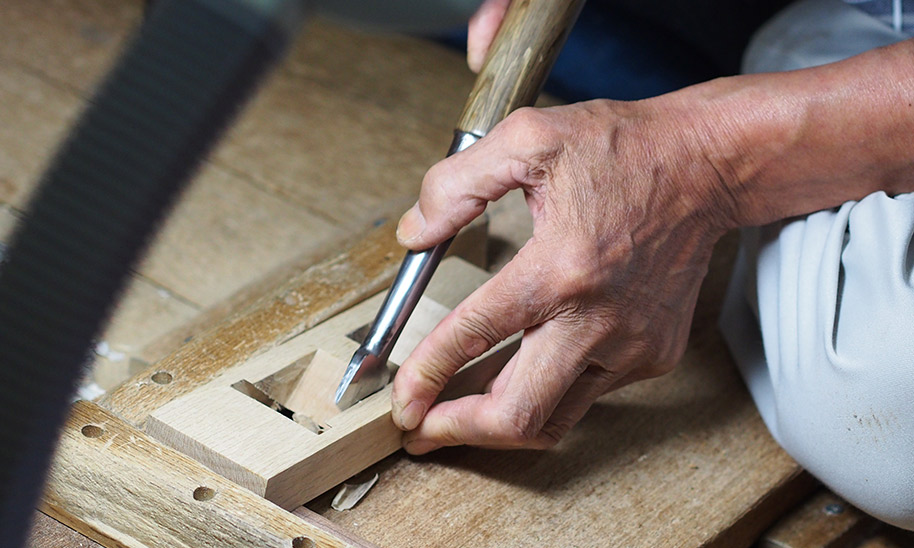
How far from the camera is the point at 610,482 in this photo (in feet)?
2.36

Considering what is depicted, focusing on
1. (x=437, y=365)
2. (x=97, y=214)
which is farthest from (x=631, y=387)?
(x=97, y=214)

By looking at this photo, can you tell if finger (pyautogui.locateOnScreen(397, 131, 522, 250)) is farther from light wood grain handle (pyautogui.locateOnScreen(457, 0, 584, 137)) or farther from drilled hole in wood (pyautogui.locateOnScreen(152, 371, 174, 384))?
drilled hole in wood (pyautogui.locateOnScreen(152, 371, 174, 384))

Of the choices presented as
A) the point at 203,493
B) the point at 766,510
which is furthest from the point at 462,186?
the point at 766,510

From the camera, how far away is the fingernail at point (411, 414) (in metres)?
0.66

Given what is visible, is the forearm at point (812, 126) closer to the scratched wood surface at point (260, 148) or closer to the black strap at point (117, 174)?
the scratched wood surface at point (260, 148)

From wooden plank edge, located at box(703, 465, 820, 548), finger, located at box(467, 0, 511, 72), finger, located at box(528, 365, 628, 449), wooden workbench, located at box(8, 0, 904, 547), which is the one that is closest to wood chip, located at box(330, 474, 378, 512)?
wooden workbench, located at box(8, 0, 904, 547)

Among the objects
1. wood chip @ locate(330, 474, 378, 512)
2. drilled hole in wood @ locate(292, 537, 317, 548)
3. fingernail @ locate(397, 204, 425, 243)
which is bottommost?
wood chip @ locate(330, 474, 378, 512)

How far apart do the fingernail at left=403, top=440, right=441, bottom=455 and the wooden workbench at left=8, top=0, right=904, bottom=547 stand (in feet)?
0.05

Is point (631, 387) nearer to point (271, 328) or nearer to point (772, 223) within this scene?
point (772, 223)

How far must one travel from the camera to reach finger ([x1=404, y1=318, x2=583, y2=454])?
2.15 feet

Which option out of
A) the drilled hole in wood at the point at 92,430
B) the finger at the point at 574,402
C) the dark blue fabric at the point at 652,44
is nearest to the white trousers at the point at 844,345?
the finger at the point at 574,402

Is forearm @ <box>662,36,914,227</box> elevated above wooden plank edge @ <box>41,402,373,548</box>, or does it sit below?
above

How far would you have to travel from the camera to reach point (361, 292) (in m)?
0.83

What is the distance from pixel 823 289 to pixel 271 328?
44 cm
